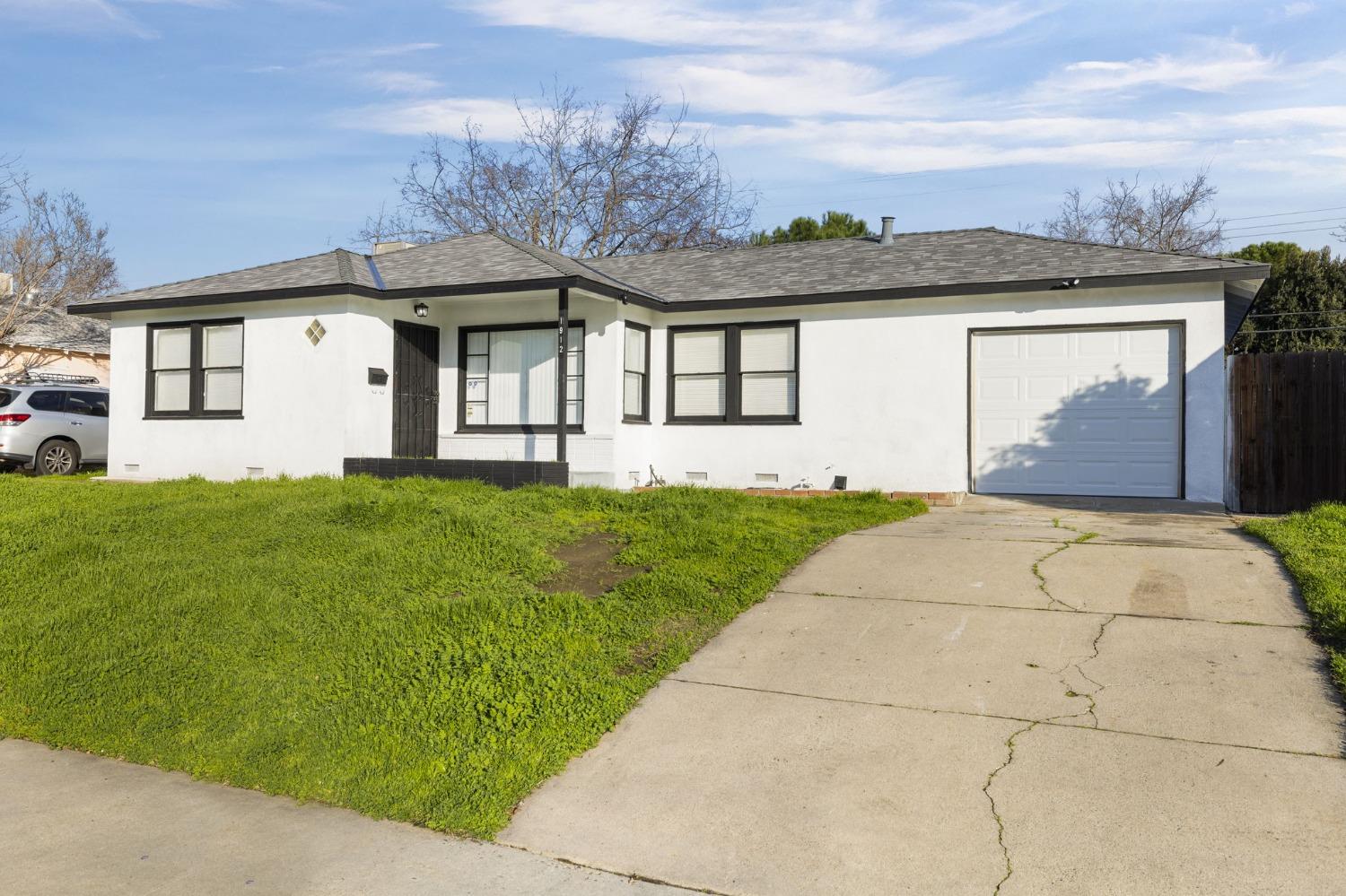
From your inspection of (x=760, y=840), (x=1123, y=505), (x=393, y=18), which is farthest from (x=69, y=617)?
(x=1123, y=505)

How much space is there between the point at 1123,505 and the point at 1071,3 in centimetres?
549

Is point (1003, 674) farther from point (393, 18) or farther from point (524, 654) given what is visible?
point (393, 18)

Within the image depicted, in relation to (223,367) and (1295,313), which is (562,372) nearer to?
(223,367)

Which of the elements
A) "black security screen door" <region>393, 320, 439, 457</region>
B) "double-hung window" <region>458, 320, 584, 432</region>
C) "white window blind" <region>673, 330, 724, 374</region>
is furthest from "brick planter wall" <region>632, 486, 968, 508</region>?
"black security screen door" <region>393, 320, 439, 457</region>

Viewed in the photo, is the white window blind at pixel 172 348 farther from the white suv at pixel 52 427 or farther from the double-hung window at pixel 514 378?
the double-hung window at pixel 514 378

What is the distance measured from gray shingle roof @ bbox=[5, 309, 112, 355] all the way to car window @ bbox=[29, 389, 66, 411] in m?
9.38

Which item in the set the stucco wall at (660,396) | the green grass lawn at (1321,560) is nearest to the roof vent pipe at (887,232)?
the stucco wall at (660,396)

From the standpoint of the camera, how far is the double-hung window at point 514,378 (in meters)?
13.8

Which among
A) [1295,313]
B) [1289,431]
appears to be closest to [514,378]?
[1289,431]

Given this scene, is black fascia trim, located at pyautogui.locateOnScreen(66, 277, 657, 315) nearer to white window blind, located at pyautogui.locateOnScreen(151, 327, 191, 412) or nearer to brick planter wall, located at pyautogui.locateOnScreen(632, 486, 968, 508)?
white window blind, located at pyautogui.locateOnScreen(151, 327, 191, 412)

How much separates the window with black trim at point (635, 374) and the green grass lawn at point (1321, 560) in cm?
770

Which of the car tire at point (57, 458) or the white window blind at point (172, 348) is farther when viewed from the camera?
the car tire at point (57, 458)

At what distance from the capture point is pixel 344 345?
13.2 metres

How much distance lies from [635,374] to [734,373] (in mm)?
1416
